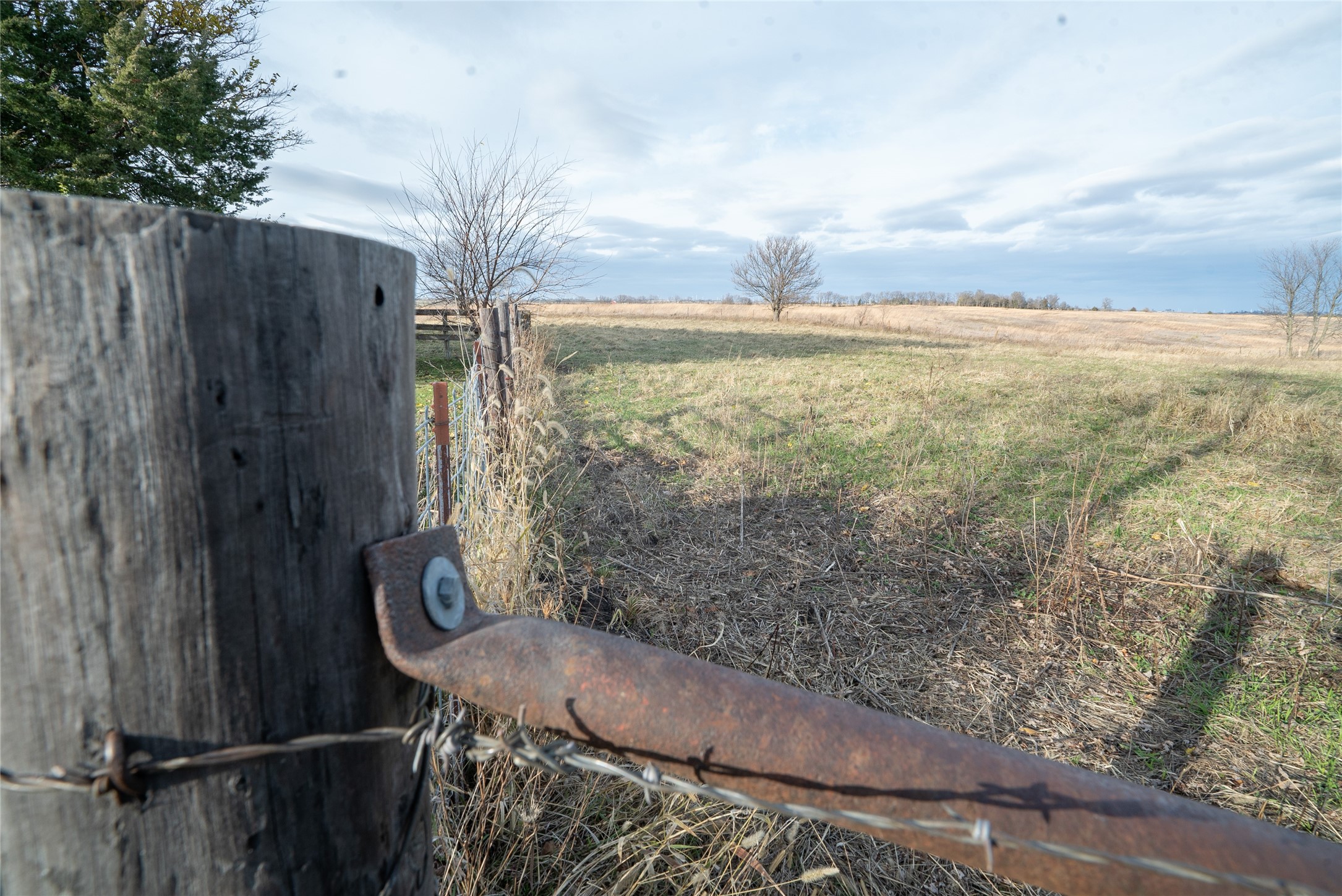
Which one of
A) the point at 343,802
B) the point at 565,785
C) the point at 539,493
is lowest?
the point at 565,785

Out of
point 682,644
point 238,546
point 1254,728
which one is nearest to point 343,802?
point 238,546

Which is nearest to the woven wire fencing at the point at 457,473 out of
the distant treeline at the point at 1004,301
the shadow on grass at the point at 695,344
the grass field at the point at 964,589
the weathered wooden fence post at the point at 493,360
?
the weathered wooden fence post at the point at 493,360

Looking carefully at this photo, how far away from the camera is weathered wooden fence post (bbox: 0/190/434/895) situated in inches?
24.6

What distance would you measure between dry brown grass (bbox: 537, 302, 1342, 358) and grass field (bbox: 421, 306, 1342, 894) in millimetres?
20418

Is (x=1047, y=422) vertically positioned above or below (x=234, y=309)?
below

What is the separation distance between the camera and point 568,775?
0.69 meters

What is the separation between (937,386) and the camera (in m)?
10.6

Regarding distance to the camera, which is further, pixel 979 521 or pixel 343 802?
pixel 979 521

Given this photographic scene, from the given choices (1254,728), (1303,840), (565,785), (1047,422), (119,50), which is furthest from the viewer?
(119,50)

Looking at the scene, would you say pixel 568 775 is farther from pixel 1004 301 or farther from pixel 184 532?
pixel 1004 301

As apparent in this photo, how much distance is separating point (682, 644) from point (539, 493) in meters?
2.58

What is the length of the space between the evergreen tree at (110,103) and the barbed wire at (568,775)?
1726 centimetres

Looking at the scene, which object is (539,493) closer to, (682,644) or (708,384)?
(682,644)

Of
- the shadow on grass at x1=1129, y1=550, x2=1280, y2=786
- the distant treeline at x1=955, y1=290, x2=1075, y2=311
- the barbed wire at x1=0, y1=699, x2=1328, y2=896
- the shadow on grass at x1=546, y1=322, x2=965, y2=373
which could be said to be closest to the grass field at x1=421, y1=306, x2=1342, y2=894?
the shadow on grass at x1=1129, y1=550, x2=1280, y2=786
